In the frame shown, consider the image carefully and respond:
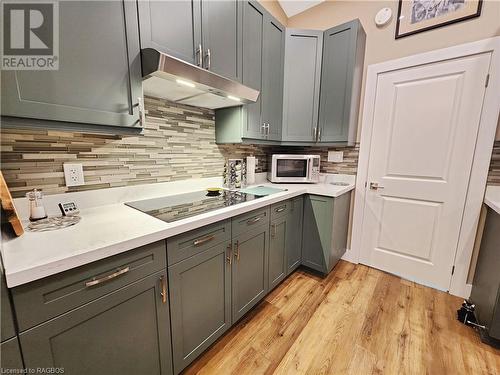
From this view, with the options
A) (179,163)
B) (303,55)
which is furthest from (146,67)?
(303,55)

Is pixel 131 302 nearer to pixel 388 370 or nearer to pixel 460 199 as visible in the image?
pixel 388 370

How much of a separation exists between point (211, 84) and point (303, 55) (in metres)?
1.37

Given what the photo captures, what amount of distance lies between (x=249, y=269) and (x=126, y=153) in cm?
112

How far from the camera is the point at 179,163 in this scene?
1656mm

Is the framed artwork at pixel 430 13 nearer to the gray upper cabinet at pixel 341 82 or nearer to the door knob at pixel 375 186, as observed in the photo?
the gray upper cabinet at pixel 341 82

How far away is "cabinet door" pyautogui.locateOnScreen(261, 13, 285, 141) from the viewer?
1.84 metres

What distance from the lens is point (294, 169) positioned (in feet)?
7.61

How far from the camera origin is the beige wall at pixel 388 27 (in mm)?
1591

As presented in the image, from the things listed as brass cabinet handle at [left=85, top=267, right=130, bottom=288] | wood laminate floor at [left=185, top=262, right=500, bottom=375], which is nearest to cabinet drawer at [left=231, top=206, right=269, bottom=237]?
brass cabinet handle at [left=85, top=267, right=130, bottom=288]

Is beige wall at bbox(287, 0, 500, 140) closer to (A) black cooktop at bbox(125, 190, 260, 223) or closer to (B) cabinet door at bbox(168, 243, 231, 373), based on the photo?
(A) black cooktop at bbox(125, 190, 260, 223)

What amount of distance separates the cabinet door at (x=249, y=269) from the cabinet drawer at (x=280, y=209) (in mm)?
126
